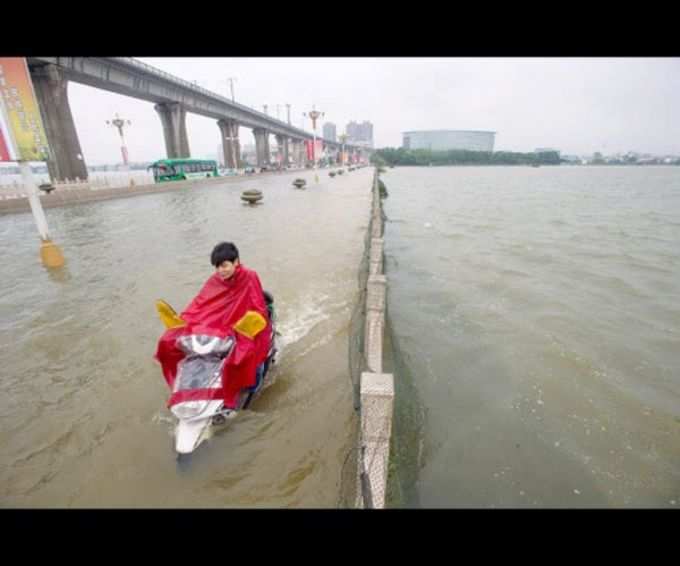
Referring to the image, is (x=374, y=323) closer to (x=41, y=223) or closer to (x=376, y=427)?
(x=376, y=427)

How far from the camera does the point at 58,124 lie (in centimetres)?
2370

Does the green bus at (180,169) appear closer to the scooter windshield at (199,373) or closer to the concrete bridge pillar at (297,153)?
the scooter windshield at (199,373)

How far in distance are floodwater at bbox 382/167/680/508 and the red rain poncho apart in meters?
1.74

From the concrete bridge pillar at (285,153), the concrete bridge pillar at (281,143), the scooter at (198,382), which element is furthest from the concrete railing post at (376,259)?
the concrete bridge pillar at (285,153)

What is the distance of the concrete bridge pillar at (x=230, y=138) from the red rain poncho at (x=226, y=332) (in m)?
57.3

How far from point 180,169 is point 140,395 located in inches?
1344

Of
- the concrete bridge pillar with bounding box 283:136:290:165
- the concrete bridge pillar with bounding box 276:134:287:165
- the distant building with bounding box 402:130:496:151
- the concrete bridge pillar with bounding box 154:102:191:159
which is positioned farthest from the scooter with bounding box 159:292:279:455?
the distant building with bounding box 402:130:496:151

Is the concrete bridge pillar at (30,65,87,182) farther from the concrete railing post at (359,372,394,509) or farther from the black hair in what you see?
the concrete railing post at (359,372,394,509)

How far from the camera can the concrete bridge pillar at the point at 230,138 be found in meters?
52.0

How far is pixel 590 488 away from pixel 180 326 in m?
4.68

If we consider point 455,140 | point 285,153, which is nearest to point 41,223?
point 285,153

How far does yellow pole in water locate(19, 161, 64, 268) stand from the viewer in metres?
7.37
